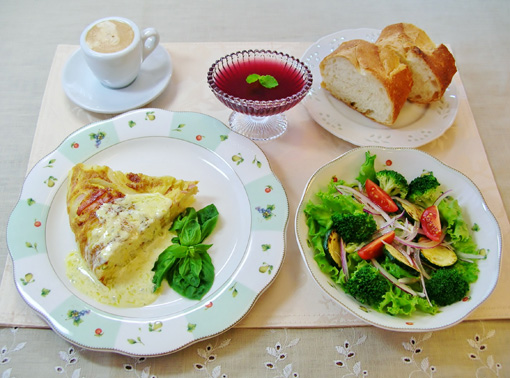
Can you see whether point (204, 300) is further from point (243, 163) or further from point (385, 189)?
point (385, 189)

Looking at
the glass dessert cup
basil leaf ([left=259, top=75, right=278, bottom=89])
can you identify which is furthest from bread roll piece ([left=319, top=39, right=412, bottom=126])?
basil leaf ([left=259, top=75, right=278, bottom=89])

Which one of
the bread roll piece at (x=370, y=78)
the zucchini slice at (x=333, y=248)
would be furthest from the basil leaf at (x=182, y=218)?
the bread roll piece at (x=370, y=78)

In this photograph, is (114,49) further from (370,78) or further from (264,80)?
(370,78)

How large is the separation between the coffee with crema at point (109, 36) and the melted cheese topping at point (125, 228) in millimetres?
811

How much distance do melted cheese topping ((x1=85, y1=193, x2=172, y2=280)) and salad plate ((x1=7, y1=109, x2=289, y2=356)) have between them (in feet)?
0.56

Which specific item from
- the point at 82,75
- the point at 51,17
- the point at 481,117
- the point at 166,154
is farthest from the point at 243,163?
the point at 51,17

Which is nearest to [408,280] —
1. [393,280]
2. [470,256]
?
[393,280]

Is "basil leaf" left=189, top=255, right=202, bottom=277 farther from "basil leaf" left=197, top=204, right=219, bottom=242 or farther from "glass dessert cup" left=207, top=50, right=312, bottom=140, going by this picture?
"glass dessert cup" left=207, top=50, right=312, bottom=140

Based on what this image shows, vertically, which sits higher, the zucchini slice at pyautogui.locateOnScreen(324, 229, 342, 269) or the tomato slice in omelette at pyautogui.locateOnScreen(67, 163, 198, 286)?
the zucchini slice at pyautogui.locateOnScreen(324, 229, 342, 269)

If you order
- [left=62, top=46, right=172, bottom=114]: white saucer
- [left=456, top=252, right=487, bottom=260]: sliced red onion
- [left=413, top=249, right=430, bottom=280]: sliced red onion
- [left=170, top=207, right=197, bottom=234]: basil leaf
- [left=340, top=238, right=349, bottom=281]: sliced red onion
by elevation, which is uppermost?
[left=456, top=252, right=487, bottom=260]: sliced red onion

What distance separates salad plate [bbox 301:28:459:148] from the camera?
85.4 inches

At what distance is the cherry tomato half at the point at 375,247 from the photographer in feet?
5.60

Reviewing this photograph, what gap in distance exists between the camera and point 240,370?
1.64 meters

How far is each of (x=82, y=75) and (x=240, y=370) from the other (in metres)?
1.75
